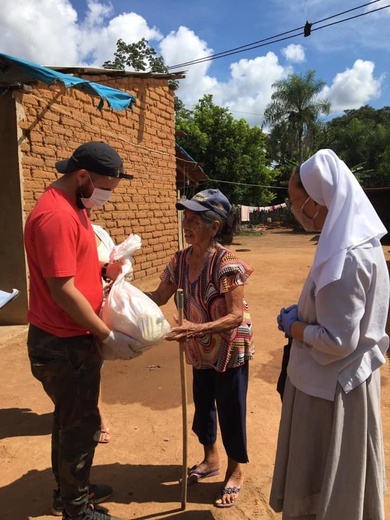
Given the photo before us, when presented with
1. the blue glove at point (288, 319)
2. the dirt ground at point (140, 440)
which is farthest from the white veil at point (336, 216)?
the dirt ground at point (140, 440)

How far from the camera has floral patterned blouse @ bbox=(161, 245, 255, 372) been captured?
2.40 meters

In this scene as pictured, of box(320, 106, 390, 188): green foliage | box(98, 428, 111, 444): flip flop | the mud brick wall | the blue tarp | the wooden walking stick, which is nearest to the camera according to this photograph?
the wooden walking stick

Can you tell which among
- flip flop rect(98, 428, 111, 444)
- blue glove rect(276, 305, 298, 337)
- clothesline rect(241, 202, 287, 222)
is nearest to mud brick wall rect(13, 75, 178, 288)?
flip flop rect(98, 428, 111, 444)

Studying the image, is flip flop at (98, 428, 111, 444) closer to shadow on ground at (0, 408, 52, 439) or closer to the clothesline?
shadow on ground at (0, 408, 52, 439)

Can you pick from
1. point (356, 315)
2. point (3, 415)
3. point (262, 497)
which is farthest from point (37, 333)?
point (3, 415)

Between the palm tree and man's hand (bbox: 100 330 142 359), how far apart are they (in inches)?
1163

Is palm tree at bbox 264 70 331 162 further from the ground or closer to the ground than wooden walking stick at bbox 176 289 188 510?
further from the ground

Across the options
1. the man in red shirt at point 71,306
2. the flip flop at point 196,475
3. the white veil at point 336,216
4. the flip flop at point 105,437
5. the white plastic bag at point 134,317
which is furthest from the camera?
the flip flop at point 105,437

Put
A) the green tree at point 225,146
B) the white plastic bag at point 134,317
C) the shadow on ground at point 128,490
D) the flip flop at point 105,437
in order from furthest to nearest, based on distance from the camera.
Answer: the green tree at point 225,146 → the flip flop at point 105,437 → the shadow on ground at point 128,490 → the white plastic bag at point 134,317

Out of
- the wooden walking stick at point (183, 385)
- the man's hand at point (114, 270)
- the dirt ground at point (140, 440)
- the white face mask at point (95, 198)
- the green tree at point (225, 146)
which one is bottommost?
the dirt ground at point (140, 440)

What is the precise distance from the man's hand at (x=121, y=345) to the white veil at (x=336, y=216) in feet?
3.04

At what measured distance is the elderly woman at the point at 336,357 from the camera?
62.6 inches

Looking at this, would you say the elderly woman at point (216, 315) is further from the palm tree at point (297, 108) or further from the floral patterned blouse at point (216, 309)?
the palm tree at point (297, 108)

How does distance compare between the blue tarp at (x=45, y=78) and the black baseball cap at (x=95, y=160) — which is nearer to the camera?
the black baseball cap at (x=95, y=160)
